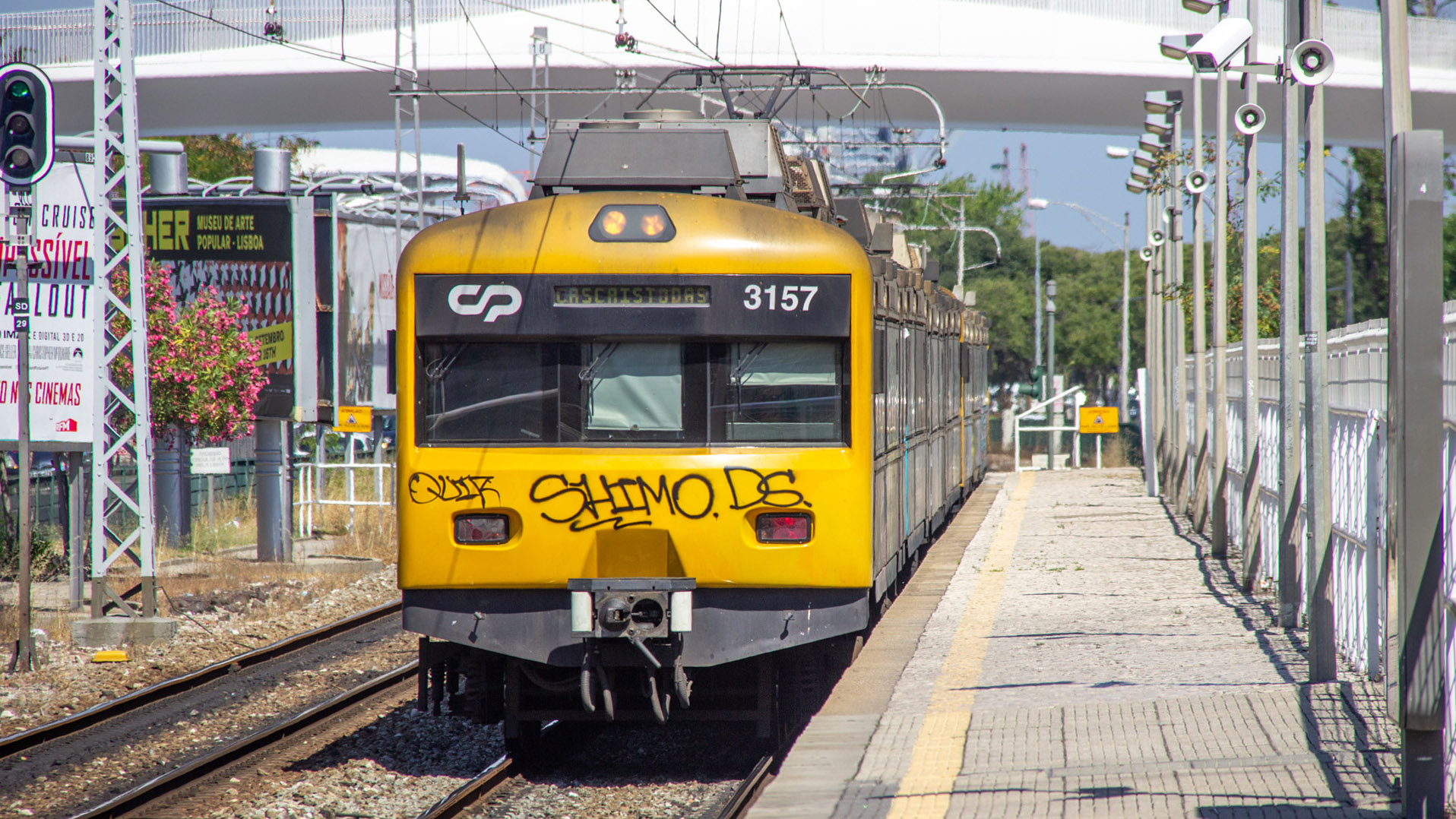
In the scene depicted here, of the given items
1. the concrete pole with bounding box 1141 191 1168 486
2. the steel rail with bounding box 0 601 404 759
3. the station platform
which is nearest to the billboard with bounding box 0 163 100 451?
the steel rail with bounding box 0 601 404 759

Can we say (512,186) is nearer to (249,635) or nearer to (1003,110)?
(1003,110)

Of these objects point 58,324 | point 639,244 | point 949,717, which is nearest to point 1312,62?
point 639,244

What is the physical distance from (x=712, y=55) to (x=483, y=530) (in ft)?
86.2

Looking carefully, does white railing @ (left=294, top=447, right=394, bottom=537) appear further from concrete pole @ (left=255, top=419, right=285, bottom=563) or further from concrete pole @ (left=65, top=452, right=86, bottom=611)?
concrete pole @ (left=65, top=452, right=86, bottom=611)

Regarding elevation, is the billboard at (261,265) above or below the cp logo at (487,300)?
above

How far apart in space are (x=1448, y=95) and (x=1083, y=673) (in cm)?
3029

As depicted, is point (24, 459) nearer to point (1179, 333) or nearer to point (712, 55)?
point (1179, 333)

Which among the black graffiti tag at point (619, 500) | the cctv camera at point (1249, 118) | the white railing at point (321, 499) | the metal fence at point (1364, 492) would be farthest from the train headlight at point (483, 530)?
the white railing at point (321, 499)

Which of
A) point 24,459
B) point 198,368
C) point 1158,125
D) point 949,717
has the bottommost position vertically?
point 949,717

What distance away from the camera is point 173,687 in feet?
36.6

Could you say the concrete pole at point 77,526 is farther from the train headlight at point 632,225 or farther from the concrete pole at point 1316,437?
the concrete pole at point 1316,437

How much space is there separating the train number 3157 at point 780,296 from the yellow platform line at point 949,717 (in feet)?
7.32

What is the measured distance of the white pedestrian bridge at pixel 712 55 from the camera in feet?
110

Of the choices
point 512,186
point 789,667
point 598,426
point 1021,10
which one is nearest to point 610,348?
point 598,426
